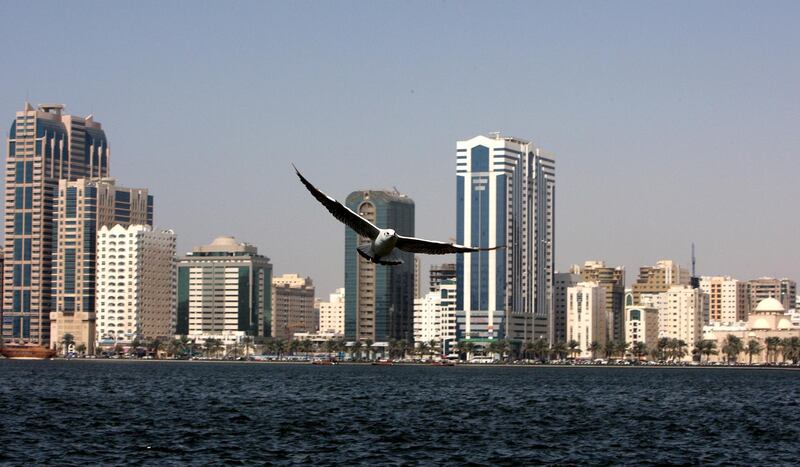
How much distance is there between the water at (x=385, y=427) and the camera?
80938 mm

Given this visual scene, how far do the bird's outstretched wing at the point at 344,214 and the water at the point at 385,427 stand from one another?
30361mm

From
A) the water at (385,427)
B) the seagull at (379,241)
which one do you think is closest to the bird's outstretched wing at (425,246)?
the seagull at (379,241)

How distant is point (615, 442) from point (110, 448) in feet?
99.2

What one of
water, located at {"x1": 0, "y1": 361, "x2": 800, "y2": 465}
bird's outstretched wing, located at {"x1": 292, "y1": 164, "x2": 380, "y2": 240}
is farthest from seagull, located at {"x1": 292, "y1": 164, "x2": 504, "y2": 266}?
water, located at {"x1": 0, "y1": 361, "x2": 800, "y2": 465}

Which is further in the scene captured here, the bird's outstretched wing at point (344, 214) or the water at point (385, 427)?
the water at point (385, 427)

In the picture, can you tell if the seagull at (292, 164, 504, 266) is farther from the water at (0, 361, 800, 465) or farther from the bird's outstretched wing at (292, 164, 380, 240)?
the water at (0, 361, 800, 465)

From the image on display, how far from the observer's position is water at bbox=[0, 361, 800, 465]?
8094cm

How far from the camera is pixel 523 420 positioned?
369 ft

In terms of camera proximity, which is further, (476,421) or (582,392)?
(582,392)

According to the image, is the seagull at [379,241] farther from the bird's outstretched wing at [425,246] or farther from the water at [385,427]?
the water at [385,427]

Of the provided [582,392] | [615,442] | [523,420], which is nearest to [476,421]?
[523,420]

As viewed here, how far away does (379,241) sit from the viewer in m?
47.6

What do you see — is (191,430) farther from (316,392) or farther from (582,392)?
(582,392)

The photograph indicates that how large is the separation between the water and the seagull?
3039 cm
